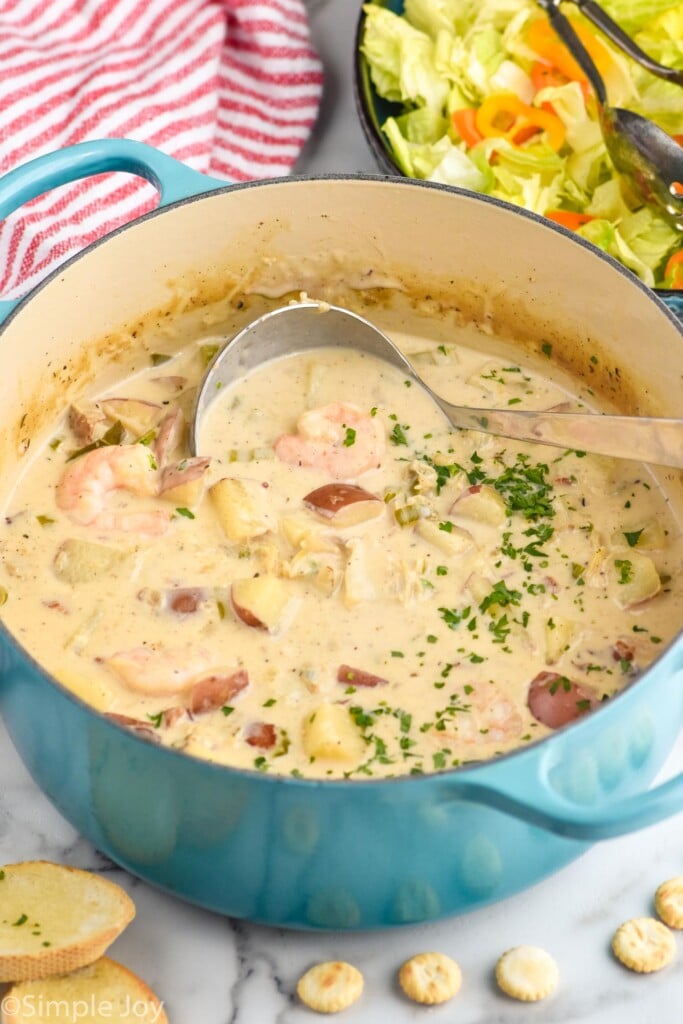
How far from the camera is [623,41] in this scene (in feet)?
10.6

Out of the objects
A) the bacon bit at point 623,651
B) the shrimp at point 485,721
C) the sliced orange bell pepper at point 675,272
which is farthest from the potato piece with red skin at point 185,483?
the sliced orange bell pepper at point 675,272

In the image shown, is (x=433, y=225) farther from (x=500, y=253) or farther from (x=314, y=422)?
(x=314, y=422)

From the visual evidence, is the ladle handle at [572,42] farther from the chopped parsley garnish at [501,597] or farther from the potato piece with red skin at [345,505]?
the chopped parsley garnish at [501,597]

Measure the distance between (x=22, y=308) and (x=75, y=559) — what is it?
1.49 ft

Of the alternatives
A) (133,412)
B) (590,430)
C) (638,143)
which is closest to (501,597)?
(590,430)

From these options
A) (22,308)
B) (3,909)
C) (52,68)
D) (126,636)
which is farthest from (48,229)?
(3,909)

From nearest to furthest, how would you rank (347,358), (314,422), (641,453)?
(641,453) → (314,422) → (347,358)

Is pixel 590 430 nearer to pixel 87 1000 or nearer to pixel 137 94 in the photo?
pixel 87 1000

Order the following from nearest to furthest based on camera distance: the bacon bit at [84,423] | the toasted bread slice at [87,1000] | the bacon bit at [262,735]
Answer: the toasted bread slice at [87,1000], the bacon bit at [262,735], the bacon bit at [84,423]

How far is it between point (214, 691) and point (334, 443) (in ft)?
2.12

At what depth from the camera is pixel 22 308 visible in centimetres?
235

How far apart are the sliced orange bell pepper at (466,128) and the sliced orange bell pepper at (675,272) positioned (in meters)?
0.59

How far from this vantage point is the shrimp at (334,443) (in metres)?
2.54

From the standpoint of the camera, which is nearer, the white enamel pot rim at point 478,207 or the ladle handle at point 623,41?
the white enamel pot rim at point 478,207
